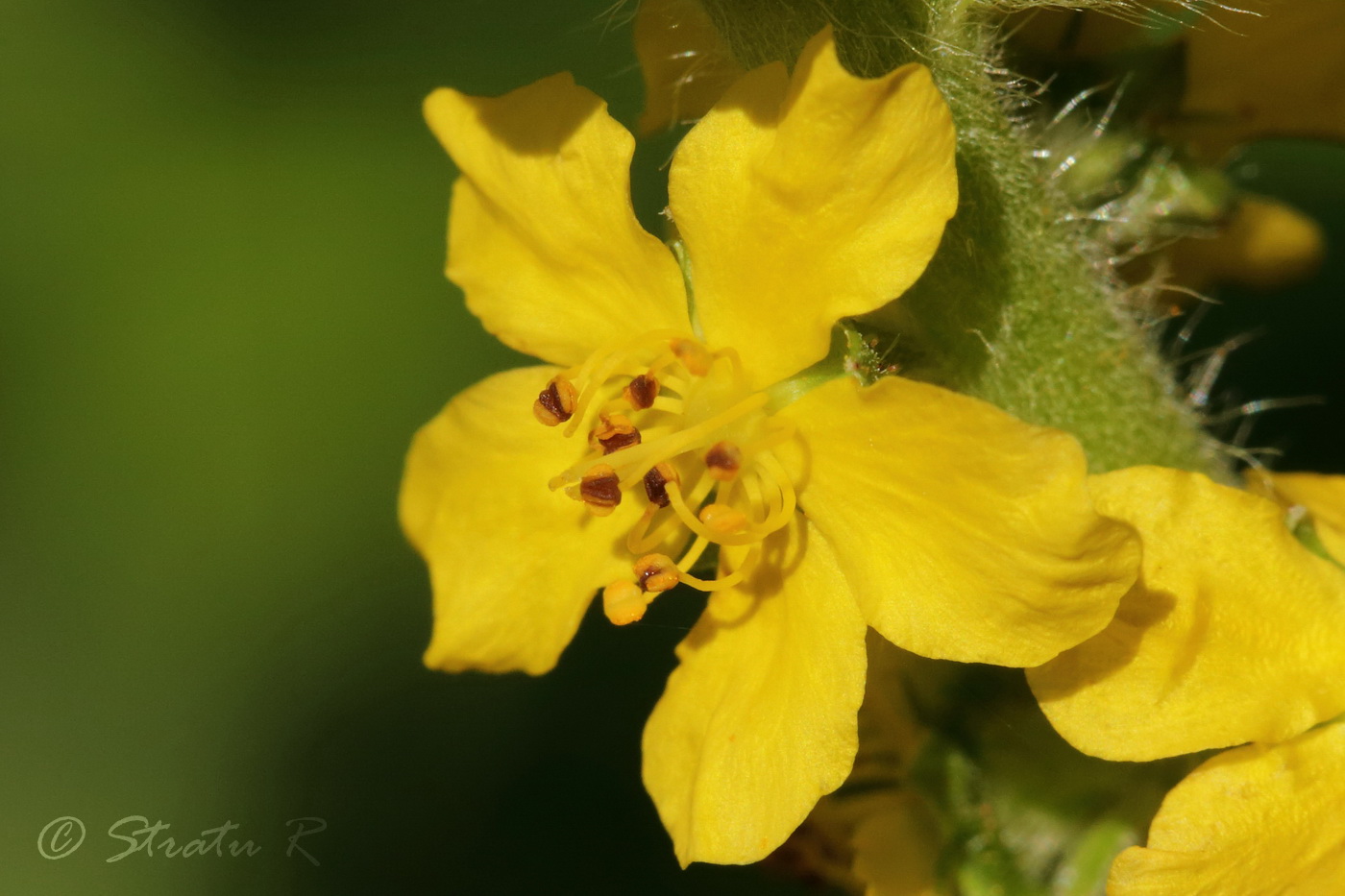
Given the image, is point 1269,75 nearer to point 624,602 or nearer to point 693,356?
point 693,356

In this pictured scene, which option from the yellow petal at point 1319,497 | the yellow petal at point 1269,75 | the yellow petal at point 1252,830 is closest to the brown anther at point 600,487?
the yellow petal at point 1252,830

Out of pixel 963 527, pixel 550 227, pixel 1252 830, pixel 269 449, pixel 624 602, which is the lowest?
pixel 269 449

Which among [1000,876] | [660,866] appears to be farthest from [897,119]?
[660,866]

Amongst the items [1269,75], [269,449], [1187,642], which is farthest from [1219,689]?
[269,449]

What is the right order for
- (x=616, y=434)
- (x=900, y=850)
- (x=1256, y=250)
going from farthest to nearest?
(x=1256, y=250), (x=900, y=850), (x=616, y=434)

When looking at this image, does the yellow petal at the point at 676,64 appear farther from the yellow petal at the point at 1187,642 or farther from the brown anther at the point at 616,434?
the yellow petal at the point at 1187,642

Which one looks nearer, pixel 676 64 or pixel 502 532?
pixel 502 532
